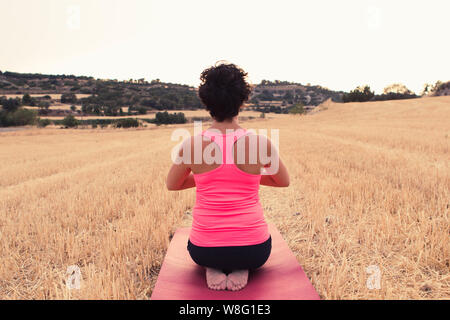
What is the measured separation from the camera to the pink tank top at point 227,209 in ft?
7.04

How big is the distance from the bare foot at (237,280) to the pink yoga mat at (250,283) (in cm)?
4


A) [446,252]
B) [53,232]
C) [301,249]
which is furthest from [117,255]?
[446,252]

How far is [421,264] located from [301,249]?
127cm

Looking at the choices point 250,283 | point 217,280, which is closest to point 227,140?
point 217,280

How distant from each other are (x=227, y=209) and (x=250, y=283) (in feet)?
2.41

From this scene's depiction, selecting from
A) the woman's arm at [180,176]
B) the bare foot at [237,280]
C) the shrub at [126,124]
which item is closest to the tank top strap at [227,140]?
the woman's arm at [180,176]

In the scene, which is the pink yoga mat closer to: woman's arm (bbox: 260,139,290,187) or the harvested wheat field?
the harvested wheat field

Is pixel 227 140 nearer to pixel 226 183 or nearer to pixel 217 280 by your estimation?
pixel 226 183

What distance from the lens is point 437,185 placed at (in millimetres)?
5359

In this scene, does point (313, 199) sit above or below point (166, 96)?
below

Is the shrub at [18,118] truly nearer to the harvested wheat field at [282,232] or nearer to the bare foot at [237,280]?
the harvested wheat field at [282,232]

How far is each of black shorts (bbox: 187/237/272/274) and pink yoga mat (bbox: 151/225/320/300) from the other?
0.60 feet
